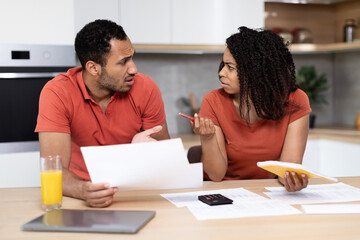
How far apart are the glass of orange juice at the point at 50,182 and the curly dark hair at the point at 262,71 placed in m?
0.91

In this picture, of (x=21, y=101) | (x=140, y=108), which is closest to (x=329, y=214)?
(x=140, y=108)

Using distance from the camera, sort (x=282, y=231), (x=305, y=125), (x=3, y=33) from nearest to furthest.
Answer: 1. (x=282, y=231)
2. (x=305, y=125)
3. (x=3, y=33)

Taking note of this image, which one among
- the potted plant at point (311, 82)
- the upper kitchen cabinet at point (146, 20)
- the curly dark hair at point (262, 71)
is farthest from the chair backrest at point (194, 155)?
the potted plant at point (311, 82)

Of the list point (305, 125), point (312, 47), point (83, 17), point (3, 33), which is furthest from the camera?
point (312, 47)

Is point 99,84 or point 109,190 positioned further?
point 99,84

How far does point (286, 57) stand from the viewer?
1.99 metres

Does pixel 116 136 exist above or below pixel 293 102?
below

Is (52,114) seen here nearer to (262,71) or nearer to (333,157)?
(262,71)

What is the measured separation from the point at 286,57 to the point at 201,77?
6.07ft

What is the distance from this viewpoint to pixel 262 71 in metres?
1.94

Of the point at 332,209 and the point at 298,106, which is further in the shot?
the point at 298,106

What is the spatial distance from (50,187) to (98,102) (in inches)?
28.7

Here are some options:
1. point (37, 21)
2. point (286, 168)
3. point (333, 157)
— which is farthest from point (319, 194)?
point (37, 21)

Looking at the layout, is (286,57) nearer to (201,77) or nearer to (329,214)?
(329,214)
